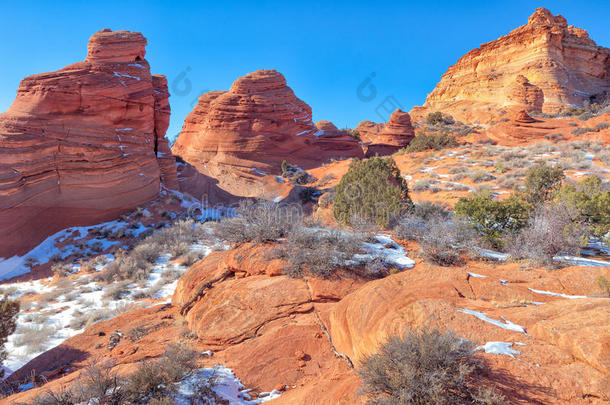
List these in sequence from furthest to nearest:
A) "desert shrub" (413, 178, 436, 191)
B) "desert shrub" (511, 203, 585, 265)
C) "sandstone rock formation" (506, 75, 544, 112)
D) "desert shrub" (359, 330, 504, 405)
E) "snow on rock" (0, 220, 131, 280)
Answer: "sandstone rock formation" (506, 75, 544, 112) → "desert shrub" (413, 178, 436, 191) → "snow on rock" (0, 220, 131, 280) → "desert shrub" (511, 203, 585, 265) → "desert shrub" (359, 330, 504, 405)

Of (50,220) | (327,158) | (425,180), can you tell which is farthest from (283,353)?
(327,158)

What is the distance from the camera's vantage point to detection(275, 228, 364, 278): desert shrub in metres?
4.81

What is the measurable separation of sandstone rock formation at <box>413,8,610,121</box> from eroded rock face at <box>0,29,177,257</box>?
110ft

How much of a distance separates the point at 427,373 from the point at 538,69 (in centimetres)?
4873

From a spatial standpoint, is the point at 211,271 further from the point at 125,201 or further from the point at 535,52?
the point at 535,52

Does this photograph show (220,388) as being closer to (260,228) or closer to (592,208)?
(260,228)

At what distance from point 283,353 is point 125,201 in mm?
16017

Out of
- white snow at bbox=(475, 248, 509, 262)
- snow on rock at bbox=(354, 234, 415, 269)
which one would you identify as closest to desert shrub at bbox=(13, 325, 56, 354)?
snow on rock at bbox=(354, 234, 415, 269)

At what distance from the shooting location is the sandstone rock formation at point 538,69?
35.9 metres

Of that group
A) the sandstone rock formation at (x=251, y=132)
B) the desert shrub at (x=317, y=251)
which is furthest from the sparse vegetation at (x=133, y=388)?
the sandstone rock formation at (x=251, y=132)

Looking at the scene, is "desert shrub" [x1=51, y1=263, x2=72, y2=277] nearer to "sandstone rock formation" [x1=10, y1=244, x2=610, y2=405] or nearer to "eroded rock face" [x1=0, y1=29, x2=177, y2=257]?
"eroded rock face" [x1=0, y1=29, x2=177, y2=257]

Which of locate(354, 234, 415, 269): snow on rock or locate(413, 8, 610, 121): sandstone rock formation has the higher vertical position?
locate(413, 8, 610, 121): sandstone rock formation

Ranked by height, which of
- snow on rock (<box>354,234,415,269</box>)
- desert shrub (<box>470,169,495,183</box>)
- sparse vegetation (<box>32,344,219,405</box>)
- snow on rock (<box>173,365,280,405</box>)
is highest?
desert shrub (<box>470,169,495,183</box>)

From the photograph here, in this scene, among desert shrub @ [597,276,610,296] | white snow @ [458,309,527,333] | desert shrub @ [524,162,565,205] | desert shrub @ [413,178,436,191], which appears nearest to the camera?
white snow @ [458,309,527,333]
